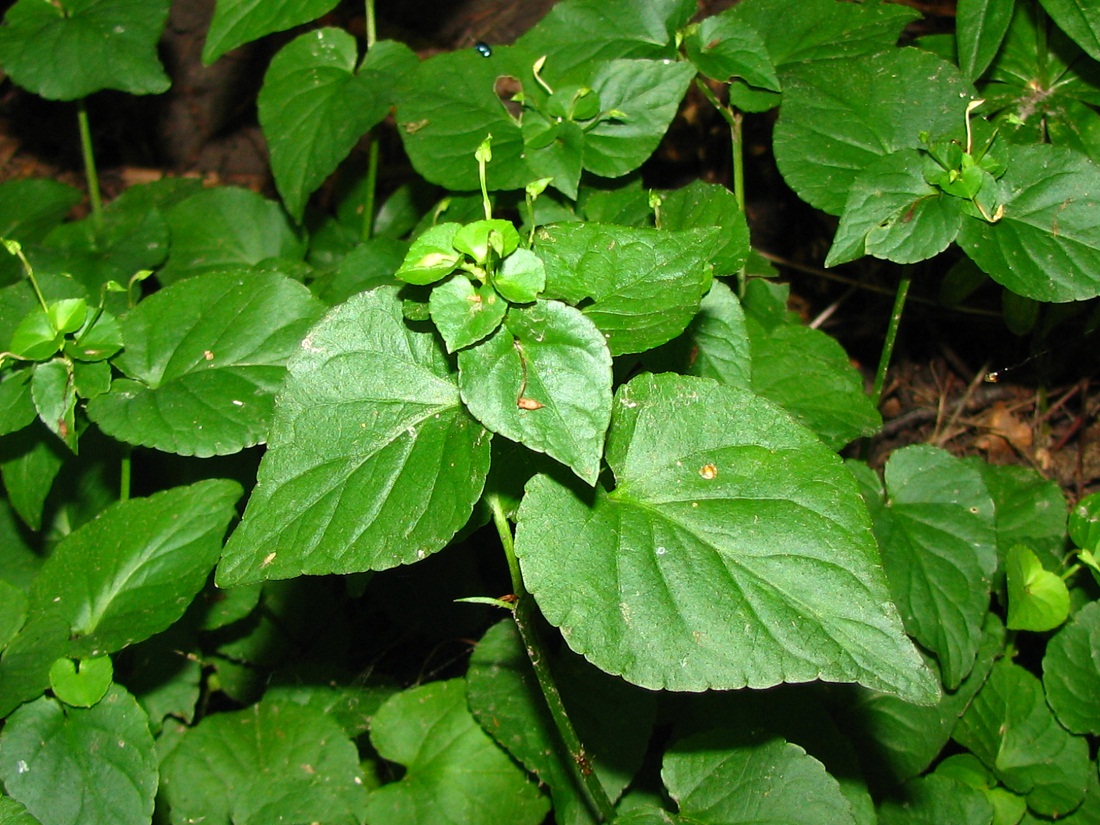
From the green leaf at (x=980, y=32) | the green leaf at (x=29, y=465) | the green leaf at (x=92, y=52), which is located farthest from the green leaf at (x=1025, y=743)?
the green leaf at (x=92, y=52)

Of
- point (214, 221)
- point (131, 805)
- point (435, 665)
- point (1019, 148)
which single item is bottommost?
point (435, 665)

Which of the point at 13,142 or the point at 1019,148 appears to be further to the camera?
the point at 13,142

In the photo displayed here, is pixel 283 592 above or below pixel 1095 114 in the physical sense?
below

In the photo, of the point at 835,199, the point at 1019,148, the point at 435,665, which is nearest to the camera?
the point at 1019,148

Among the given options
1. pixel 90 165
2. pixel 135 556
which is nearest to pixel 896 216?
pixel 135 556

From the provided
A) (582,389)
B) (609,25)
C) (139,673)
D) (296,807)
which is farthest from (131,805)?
(609,25)

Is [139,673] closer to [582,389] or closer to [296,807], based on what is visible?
[296,807]

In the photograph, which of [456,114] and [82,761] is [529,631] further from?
[456,114]

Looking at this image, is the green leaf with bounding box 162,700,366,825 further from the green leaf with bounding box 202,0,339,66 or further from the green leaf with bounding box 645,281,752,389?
the green leaf with bounding box 202,0,339,66
